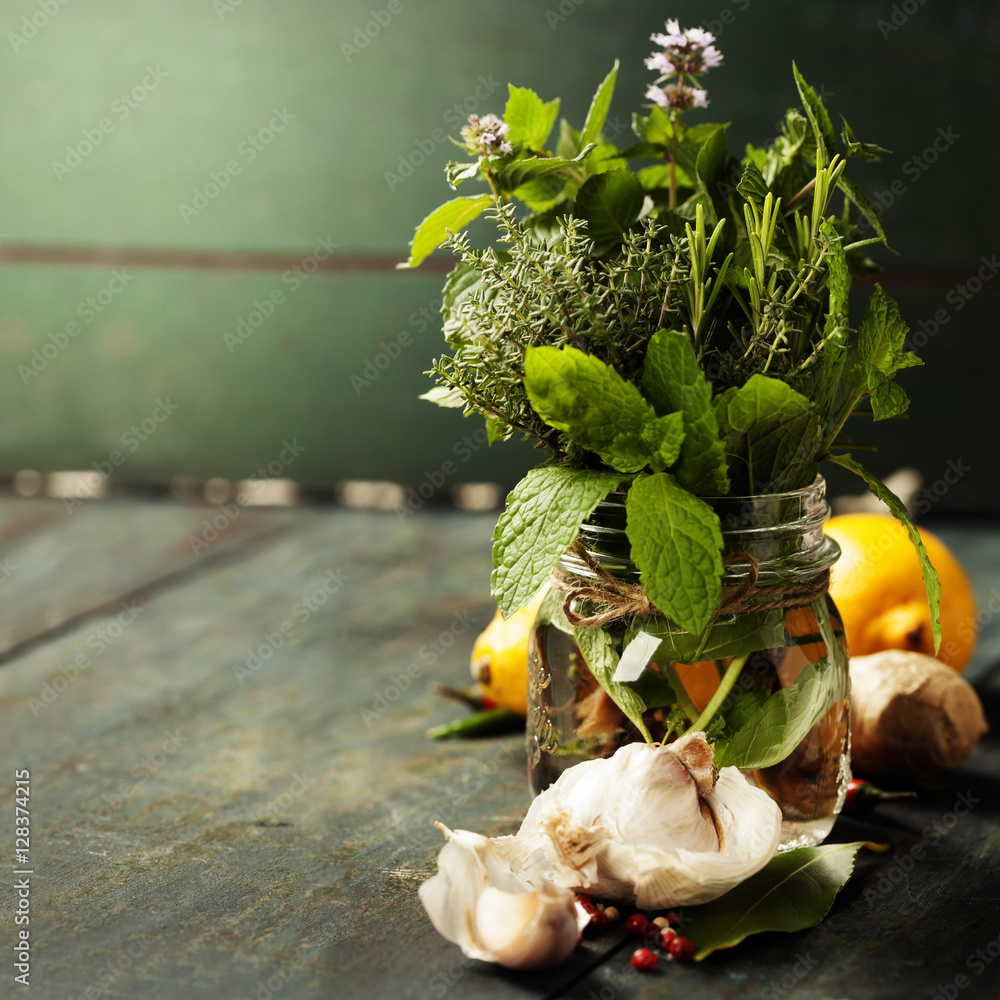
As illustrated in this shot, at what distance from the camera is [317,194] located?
158 cm

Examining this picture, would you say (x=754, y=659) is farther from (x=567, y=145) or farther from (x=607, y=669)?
(x=567, y=145)

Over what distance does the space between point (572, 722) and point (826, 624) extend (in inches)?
5.7

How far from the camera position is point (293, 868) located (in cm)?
60

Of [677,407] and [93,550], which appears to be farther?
[93,550]

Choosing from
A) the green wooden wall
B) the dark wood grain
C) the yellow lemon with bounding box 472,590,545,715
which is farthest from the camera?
the green wooden wall

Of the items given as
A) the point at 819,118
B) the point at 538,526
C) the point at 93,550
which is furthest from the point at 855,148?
the point at 93,550

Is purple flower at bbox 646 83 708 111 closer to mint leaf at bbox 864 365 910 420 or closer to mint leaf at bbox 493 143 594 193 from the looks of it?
mint leaf at bbox 493 143 594 193

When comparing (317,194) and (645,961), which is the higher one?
(317,194)

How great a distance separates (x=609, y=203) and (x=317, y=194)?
43.5 inches

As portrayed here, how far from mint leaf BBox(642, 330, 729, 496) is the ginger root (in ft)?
0.77

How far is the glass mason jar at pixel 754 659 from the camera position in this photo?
1.81ft

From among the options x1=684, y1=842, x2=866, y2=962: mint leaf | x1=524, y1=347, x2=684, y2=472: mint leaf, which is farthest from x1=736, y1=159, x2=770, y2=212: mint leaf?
x1=684, y1=842, x2=866, y2=962: mint leaf

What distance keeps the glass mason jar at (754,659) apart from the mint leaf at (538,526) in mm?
38

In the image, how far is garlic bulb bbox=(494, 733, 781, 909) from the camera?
1.66 feet
